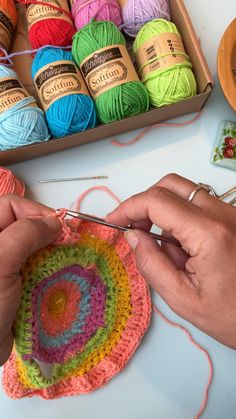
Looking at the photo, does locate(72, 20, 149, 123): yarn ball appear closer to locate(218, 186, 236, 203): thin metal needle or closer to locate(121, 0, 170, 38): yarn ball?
locate(121, 0, 170, 38): yarn ball

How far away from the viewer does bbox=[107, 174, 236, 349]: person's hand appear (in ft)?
1.53

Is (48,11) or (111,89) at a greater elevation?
(48,11)

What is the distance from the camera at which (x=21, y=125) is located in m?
0.72

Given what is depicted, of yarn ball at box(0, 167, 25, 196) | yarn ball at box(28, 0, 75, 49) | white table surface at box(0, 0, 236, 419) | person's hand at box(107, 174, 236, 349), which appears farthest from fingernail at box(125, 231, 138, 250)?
yarn ball at box(28, 0, 75, 49)

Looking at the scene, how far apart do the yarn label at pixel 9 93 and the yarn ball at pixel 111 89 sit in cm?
14

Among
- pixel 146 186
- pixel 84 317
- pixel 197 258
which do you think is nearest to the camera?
pixel 197 258

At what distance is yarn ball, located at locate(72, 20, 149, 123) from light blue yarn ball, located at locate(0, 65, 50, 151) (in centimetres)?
13

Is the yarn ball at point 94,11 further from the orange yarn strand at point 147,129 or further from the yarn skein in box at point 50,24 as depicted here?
the orange yarn strand at point 147,129

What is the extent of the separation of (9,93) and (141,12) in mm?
325

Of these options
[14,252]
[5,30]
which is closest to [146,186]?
[14,252]

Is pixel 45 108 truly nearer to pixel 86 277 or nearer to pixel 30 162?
pixel 30 162

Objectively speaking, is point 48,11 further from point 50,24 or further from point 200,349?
point 200,349

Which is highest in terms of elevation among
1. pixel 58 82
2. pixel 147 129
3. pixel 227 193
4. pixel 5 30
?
pixel 5 30

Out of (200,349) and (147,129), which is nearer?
(200,349)
